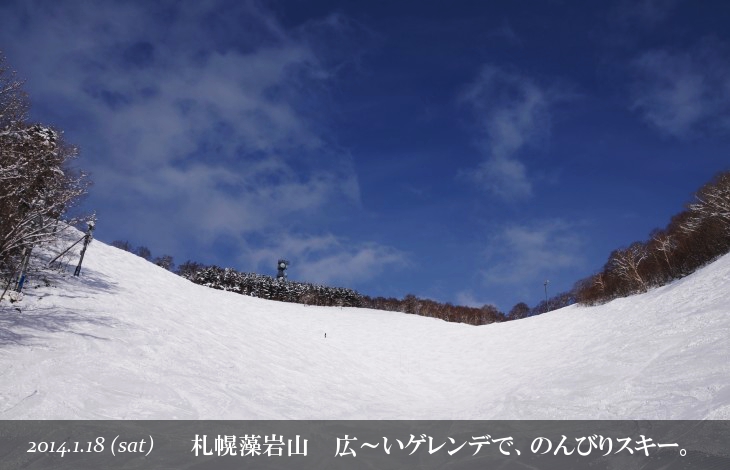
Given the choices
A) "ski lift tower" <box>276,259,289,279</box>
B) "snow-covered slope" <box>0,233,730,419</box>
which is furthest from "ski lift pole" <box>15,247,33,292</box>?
"ski lift tower" <box>276,259,289,279</box>

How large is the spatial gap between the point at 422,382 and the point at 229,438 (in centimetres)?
1288

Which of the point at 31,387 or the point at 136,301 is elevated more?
the point at 136,301

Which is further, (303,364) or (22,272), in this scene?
(303,364)

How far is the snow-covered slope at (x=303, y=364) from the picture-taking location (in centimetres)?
909

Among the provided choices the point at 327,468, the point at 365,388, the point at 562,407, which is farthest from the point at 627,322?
the point at 327,468

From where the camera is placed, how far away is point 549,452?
8.15 metres

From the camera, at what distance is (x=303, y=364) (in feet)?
55.9

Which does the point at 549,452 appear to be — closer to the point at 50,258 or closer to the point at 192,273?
the point at 50,258
